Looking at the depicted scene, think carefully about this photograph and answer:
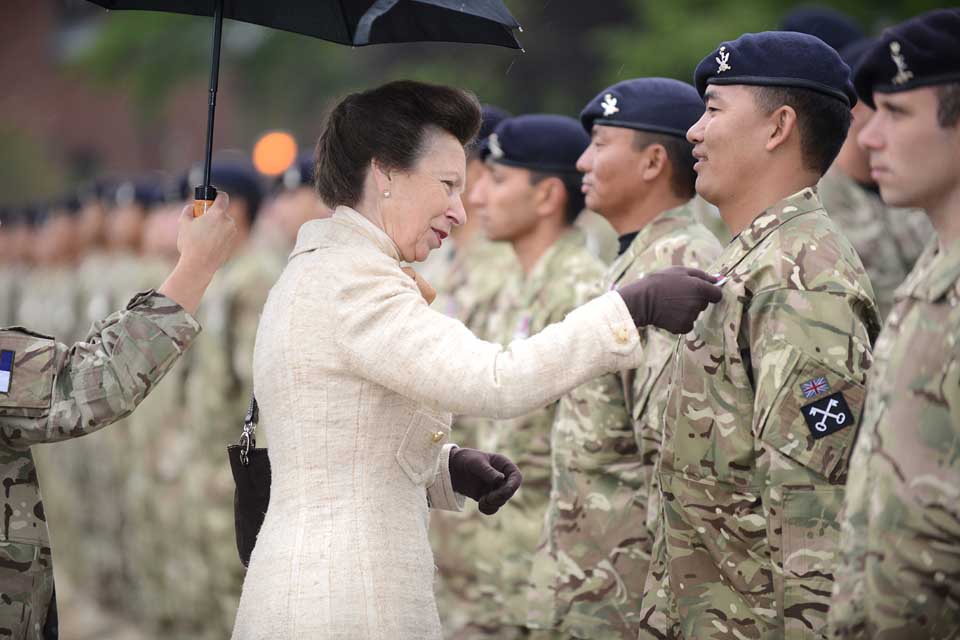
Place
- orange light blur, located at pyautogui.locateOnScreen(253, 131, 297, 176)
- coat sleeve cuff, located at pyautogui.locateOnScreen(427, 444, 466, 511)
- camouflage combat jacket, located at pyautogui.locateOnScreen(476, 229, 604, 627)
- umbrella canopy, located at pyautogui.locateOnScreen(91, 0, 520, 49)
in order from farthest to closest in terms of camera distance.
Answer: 1. orange light blur, located at pyautogui.locateOnScreen(253, 131, 297, 176)
2. camouflage combat jacket, located at pyautogui.locateOnScreen(476, 229, 604, 627)
3. coat sleeve cuff, located at pyautogui.locateOnScreen(427, 444, 466, 511)
4. umbrella canopy, located at pyautogui.locateOnScreen(91, 0, 520, 49)

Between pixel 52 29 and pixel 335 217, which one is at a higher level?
pixel 335 217

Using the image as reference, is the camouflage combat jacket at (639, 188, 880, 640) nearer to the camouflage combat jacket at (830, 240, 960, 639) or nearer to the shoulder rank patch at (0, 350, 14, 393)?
the camouflage combat jacket at (830, 240, 960, 639)

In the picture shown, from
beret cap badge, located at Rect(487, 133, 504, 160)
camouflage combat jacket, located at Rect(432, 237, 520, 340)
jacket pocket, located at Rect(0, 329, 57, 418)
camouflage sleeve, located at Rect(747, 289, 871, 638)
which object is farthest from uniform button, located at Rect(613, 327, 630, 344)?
camouflage combat jacket, located at Rect(432, 237, 520, 340)

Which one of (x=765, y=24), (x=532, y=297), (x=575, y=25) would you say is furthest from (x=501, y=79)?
(x=532, y=297)

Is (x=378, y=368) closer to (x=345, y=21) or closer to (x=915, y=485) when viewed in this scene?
(x=345, y=21)

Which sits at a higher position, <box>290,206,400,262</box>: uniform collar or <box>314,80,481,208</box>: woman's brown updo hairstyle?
<box>314,80,481,208</box>: woman's brown updo hairstyle

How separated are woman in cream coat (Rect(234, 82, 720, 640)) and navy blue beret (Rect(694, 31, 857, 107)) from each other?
64 centimetres

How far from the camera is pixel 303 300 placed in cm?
354

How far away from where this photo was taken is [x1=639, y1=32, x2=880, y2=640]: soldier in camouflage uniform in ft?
11.4

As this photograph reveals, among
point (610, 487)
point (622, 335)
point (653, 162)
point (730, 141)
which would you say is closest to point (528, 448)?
point (610, 487)

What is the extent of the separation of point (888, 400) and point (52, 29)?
39140 millimetres

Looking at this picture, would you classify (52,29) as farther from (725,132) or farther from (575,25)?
(725,132)

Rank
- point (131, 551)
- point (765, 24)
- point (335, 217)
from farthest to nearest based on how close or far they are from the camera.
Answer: point (765, 24) → point (131, 551) → point (335, 217)

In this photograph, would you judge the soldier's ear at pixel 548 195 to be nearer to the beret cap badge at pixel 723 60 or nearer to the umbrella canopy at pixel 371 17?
the umbrella canopy at pixel 371 17
